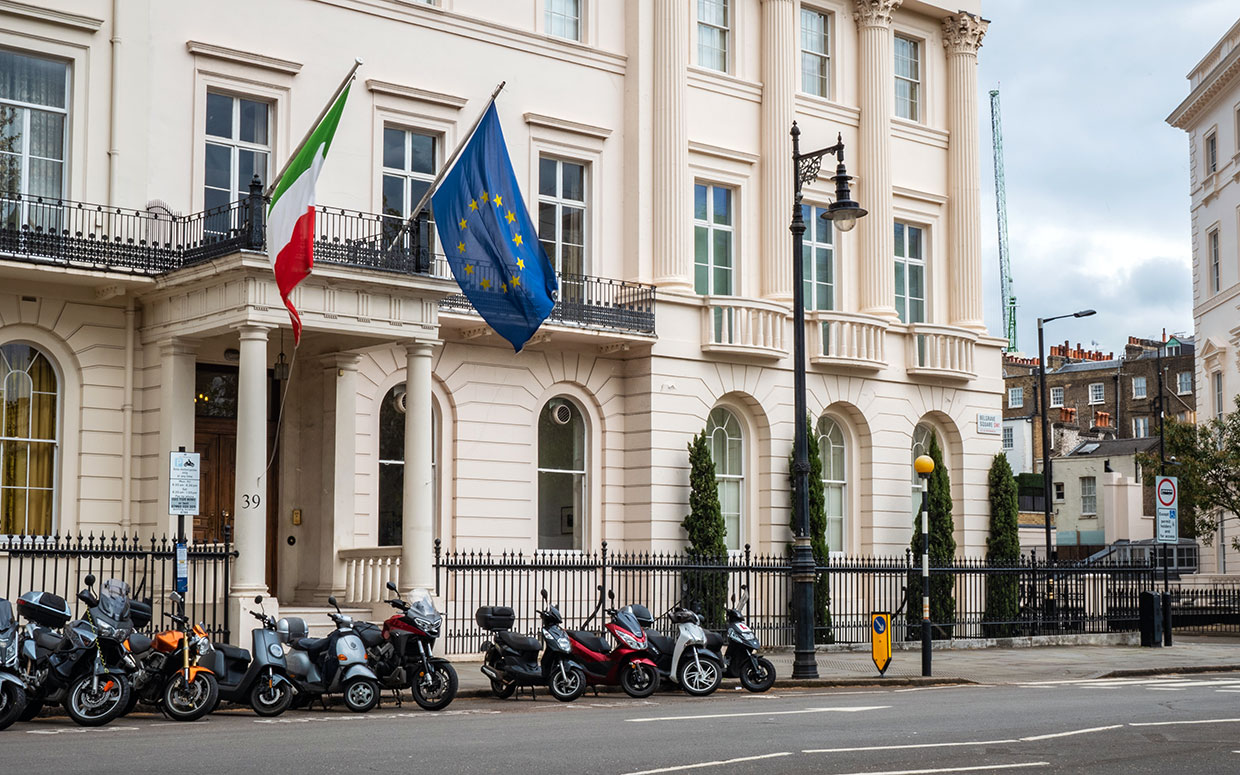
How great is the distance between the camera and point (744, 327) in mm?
30609

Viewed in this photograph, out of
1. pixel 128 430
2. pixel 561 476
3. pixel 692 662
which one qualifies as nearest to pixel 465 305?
pixel 561 476

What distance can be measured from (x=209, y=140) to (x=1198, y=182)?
40.6 meters

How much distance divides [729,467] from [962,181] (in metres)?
8.87

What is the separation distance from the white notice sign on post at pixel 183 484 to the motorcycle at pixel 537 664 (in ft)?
12.6

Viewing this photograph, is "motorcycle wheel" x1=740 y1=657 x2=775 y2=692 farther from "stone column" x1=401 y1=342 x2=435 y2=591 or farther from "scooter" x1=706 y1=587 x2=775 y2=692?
"stone column" x1=401 y1=342 x2=435 y2=591

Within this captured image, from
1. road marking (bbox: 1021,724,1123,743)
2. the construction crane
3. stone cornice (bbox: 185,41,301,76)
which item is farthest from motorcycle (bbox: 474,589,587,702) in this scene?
the construction crane

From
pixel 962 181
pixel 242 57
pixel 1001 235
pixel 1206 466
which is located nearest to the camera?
pixel 242 57

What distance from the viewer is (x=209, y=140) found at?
2483cm

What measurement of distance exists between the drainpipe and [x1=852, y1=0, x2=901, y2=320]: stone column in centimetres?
1558

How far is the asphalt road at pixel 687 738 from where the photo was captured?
11797mm

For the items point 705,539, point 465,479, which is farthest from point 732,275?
point 465,479

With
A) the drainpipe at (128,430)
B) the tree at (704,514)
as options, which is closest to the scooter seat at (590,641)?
the drainpipe at (128,430)

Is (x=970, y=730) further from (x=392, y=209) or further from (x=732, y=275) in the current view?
(x=732, y=275)

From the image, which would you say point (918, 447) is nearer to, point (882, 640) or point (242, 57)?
point (882, 640)
